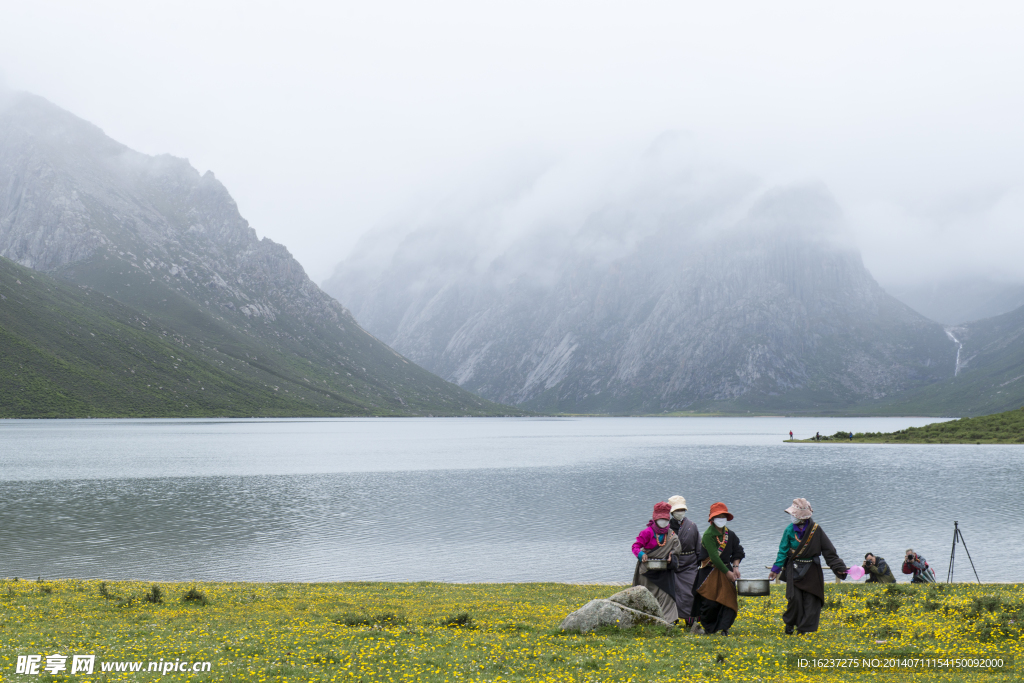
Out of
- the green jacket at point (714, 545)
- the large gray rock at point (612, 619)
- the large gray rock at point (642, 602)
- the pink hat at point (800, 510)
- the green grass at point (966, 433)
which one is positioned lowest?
the large gray rock at point (612, 619)

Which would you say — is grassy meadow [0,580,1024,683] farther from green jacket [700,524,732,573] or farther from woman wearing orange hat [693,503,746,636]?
green jacket [700,524,732,573]

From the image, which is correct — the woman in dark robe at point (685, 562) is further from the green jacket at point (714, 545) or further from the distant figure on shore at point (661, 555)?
the green jacket at point (714, 545)

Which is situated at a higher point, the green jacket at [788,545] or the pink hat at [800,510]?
the pink hat at [800,510]

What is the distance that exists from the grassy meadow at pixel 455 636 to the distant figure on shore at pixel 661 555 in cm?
101

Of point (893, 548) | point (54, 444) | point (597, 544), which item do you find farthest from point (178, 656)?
point (54, 444)

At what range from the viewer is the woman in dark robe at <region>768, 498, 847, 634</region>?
19.2 metres

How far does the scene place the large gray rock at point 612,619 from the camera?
2062 cm

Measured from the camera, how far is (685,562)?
20375 mm

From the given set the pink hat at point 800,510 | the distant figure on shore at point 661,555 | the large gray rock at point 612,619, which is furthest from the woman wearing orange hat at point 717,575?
the pink hat at point 800,510

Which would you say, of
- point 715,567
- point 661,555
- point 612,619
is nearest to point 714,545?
point 715,567

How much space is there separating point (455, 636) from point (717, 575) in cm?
789

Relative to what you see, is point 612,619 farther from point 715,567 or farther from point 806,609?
point 806,609

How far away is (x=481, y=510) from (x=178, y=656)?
44299 mm

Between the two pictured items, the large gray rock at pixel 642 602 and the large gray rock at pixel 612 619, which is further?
the large gray rock at pixel 642 602
